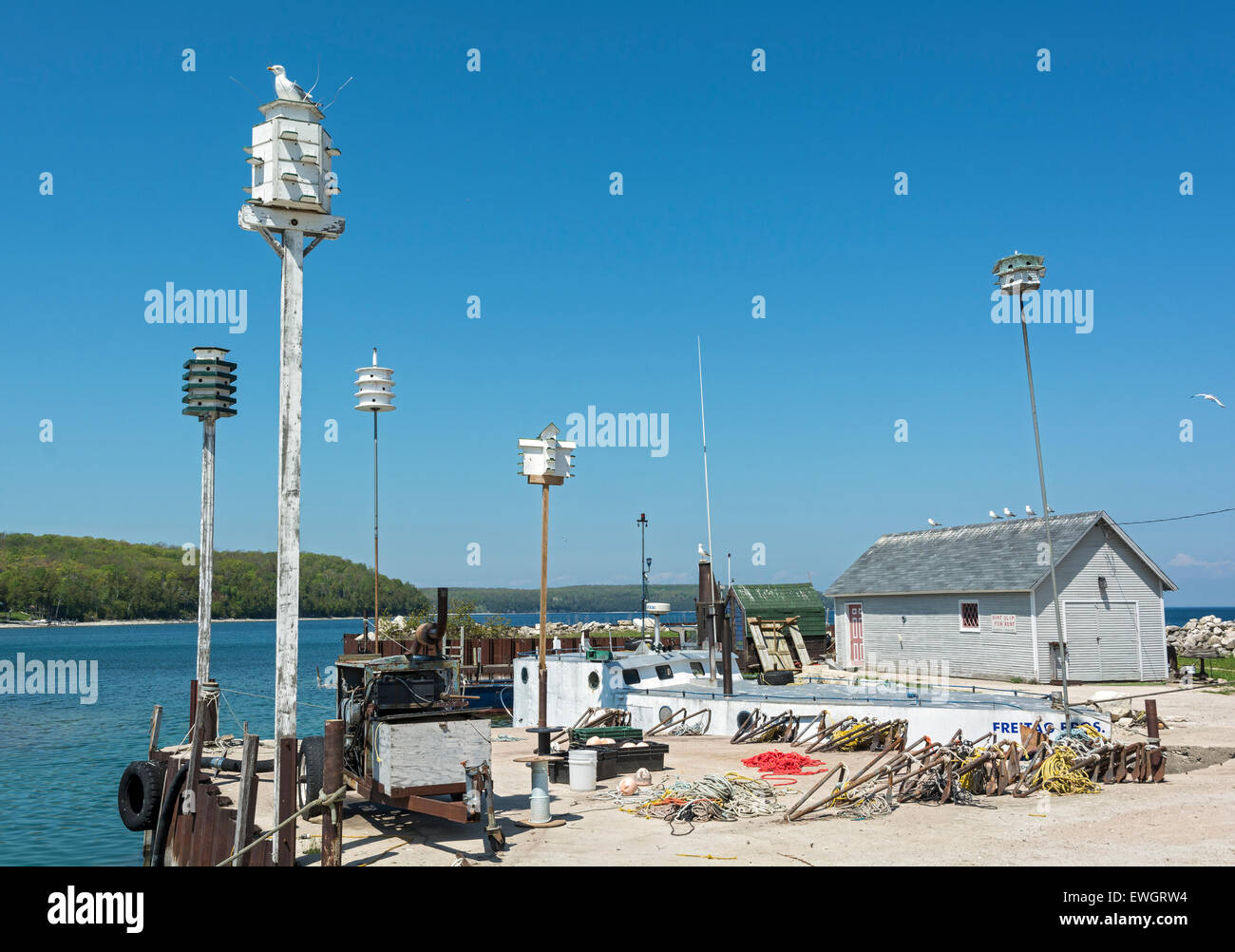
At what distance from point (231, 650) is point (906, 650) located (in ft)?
374

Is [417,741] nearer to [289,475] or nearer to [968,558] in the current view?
[289,475]

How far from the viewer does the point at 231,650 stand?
130875mm

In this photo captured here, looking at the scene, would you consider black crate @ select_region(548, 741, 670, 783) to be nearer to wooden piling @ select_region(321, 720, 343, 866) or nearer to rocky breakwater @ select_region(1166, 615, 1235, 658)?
wooden piling @ select_region(321, 720, 343, 866)

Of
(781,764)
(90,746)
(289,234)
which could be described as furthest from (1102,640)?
(90,746)

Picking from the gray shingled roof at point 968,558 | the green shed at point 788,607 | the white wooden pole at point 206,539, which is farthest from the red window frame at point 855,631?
the white wooden pole at point 206,539

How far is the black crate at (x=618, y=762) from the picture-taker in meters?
19.9

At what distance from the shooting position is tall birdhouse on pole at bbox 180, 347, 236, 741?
66.4 ft

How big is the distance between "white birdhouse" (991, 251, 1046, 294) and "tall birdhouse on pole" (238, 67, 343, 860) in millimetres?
14604

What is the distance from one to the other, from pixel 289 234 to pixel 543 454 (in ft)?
29.4

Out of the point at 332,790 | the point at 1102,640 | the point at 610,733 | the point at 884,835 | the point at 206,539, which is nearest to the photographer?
the point at 332,790

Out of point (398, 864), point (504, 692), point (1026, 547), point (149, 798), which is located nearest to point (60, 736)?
point (504, 692)

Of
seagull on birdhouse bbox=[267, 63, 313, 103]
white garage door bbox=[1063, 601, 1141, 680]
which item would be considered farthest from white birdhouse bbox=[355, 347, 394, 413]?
white garage door bbox=[1063, 601, 1141, 680]

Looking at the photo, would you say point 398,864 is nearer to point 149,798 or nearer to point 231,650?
point 149,798

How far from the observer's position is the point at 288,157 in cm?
1227
